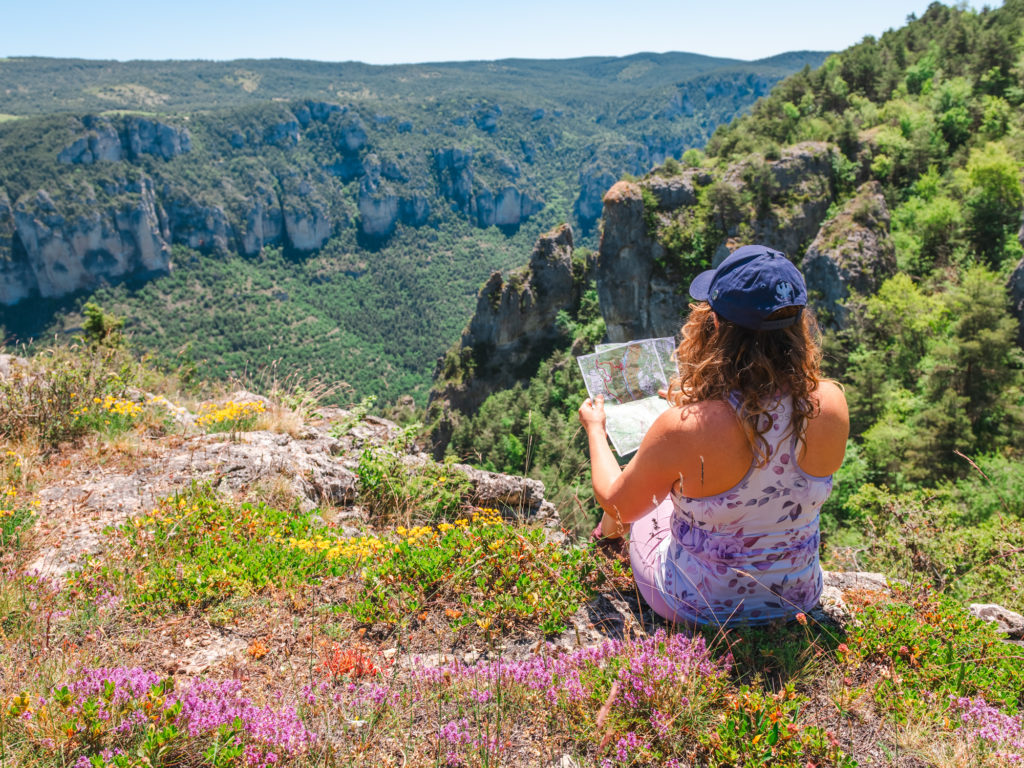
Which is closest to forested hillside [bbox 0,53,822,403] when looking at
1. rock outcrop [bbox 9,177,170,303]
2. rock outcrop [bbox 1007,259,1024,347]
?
rock outcrop [bbox 9,177,170,303]

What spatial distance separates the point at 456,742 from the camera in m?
2.11

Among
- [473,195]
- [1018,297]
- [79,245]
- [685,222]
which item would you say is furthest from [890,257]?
[473,195]

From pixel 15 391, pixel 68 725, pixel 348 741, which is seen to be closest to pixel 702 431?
pixel 348 741

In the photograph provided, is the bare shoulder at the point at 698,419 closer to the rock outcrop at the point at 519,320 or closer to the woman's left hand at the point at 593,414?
the woman's left hand at the point at 593,414

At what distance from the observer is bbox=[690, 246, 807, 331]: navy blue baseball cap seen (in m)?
2.06

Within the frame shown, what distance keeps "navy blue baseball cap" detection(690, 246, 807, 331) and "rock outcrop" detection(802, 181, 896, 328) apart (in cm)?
1882

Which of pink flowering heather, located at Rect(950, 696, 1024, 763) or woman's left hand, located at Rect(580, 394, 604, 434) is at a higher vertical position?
woman's left hand, located at Rect(580, 394, 604, 434)

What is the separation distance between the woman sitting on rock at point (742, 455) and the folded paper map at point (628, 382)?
15.6 inches

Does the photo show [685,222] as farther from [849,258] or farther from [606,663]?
[606,663]

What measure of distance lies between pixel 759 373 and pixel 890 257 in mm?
21988

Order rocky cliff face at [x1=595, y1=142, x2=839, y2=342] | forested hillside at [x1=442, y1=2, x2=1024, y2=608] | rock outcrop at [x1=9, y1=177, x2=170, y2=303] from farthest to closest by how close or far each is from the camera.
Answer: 1. rock outcrop at [x1=9, y1=177, x2=170, y2=303]
2. rocky cliff face at [x1=595, y1=142, x2=839, y2=342]
3. forested hillside at [x1=442, y1=2, x2=1024, y2=608]

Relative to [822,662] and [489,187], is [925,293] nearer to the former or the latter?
[822,662]

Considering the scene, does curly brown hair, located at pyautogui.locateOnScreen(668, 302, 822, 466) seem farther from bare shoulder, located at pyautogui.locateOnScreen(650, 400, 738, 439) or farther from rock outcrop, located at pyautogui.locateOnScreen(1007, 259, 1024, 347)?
rock outcrop, located at pyautogui.locateOnScreen(1007, 259, 1024, 347)

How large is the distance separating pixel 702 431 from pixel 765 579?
0.86 m
